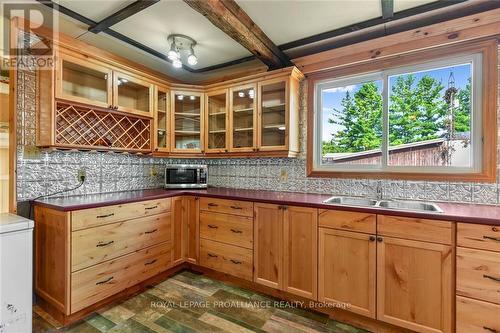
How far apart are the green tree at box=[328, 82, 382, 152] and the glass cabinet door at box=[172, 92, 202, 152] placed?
163 cm

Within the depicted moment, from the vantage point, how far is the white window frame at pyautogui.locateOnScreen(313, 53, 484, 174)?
1.98 meters

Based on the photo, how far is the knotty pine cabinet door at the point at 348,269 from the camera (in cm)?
180

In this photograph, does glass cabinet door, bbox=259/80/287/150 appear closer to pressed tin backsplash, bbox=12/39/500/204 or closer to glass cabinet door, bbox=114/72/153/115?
pressed tin backsplash, bbox=12/39/500/204

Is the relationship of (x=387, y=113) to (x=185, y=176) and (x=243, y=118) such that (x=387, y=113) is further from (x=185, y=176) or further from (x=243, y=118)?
(x=185, y=176)

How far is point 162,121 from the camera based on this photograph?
9.61 ft

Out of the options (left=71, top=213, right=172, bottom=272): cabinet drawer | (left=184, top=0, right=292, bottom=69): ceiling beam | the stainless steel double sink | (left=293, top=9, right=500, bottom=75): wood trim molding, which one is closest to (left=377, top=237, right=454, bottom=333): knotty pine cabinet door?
the stainless steel double sink

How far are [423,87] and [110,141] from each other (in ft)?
10.2

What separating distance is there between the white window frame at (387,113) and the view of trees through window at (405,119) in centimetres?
3

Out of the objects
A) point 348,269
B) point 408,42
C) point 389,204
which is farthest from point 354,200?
point 408,42

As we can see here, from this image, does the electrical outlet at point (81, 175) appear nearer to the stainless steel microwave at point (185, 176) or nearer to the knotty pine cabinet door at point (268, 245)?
the stainless steel microwave at point (185, 176)

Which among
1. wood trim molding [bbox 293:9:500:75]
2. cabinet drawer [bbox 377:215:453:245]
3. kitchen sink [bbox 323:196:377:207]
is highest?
wood trim molding [bbox 293:9:500:75]

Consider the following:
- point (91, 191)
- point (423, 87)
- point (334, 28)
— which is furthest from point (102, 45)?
point (423, 87)

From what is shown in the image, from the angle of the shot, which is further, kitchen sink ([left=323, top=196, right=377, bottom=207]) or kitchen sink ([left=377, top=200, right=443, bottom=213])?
kitchen sink ([left=323, top=196, right=377, bottom=207])

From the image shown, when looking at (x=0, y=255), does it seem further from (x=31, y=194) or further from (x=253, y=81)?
(x=253, y=81)
